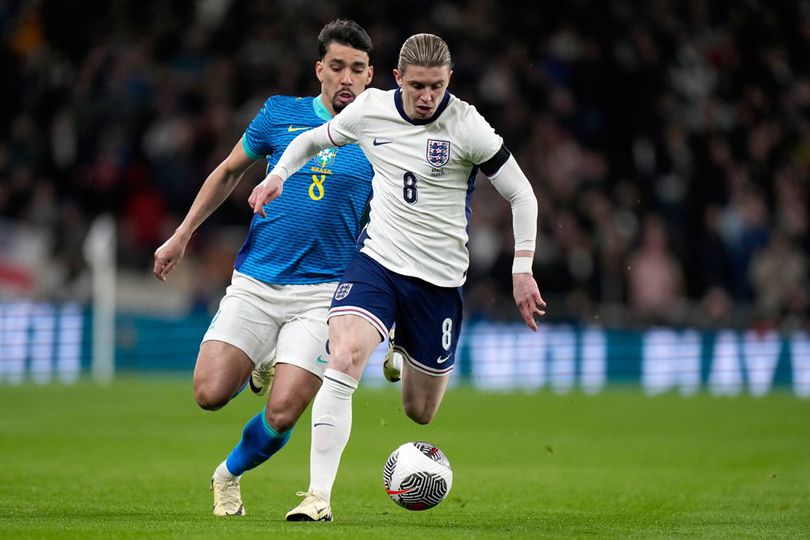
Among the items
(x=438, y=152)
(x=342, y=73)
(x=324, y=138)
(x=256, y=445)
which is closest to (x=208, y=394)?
(x=256, y=445)

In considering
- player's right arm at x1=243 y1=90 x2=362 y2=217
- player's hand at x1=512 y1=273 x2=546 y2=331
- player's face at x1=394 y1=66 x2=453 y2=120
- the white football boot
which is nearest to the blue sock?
the white football boot

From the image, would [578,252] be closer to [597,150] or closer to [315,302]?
[597,150]

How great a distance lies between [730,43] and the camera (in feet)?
78.0

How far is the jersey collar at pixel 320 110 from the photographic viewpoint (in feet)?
28.3

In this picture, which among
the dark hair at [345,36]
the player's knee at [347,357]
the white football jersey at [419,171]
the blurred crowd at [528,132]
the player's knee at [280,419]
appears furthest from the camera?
the blurred crowd at [528,132]

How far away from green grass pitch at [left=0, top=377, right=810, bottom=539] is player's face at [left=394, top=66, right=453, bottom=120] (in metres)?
2.17

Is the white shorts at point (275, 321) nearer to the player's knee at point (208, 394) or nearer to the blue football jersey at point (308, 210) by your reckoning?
the blue football jersey at point (308, 210)

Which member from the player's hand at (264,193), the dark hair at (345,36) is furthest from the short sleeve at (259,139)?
the player's hand at (264,193)

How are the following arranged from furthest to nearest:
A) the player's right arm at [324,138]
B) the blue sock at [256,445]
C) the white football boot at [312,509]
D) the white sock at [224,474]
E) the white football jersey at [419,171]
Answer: the white sock at [224,474] < the blue sock at [256,445] < the player's right arm at [324,138] < the white football jersey at [419,171] < the white football boot at [312,509]

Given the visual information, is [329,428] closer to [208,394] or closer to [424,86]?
[208,394]

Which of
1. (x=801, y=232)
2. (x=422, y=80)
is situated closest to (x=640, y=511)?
(x=422, y=80)

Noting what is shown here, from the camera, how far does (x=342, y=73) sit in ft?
28.0

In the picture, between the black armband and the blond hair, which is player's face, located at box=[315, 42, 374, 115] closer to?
the blond hair

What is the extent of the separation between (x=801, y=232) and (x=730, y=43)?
4330mm
